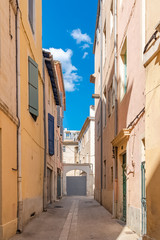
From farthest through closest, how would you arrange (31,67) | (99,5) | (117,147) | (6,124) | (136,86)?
(99,5)
(117,147)
(31,67)
(136,86)
(6,124)

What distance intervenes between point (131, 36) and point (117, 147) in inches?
165

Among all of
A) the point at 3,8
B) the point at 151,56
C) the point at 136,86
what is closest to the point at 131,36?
the point at 136,86

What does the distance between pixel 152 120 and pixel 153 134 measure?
27 cm

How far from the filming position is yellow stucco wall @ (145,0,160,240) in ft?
16.4

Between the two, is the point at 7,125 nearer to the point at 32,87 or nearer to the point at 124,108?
the point at 32,87

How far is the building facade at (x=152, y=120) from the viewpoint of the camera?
500cm

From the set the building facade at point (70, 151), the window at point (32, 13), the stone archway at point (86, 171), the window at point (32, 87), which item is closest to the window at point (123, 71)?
the window at point (32, 87)

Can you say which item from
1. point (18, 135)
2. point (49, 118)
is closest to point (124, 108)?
point (18, 135)

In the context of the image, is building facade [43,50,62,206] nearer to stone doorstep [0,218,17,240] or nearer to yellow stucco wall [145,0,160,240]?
stone doorstep [0,218,17,240]

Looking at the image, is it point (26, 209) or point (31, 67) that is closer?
point (26, 209)

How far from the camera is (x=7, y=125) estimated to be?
6.54 m

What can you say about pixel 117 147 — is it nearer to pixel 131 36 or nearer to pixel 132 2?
pixel 131 36

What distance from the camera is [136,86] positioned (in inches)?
288

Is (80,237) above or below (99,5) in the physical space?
below
